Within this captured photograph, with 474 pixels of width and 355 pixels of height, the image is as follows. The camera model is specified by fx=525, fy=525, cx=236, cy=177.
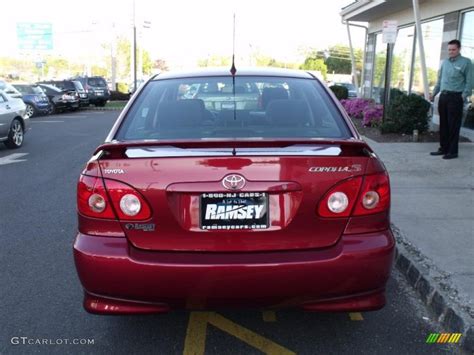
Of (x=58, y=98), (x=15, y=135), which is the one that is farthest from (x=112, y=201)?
(x=58, y=98)

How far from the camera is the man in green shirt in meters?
8.48

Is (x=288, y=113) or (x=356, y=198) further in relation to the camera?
(x=288, y=113)

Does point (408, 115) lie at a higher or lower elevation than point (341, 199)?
lower

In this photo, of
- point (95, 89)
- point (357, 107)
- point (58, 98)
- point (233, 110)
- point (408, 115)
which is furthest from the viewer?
point (95, 89)

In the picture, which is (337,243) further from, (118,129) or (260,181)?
(118,129)

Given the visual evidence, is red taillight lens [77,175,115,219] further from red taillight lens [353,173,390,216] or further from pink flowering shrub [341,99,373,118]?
pink flowering shrub [341,99,373,118]

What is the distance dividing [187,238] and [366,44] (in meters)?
21.2

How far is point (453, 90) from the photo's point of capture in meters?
8.61

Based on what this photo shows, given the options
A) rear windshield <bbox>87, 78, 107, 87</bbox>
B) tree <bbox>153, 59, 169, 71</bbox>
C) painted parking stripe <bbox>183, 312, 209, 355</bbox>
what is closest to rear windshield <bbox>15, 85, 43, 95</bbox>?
rear windshield <bbox>87, 78, 107, 87</bbox>

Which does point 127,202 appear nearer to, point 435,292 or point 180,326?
point 180,326

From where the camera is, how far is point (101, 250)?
2.74m

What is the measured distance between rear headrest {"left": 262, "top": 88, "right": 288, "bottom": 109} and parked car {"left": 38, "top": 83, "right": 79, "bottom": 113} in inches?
889

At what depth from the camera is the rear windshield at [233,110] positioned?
11.1 feet

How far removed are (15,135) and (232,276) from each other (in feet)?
33.5
